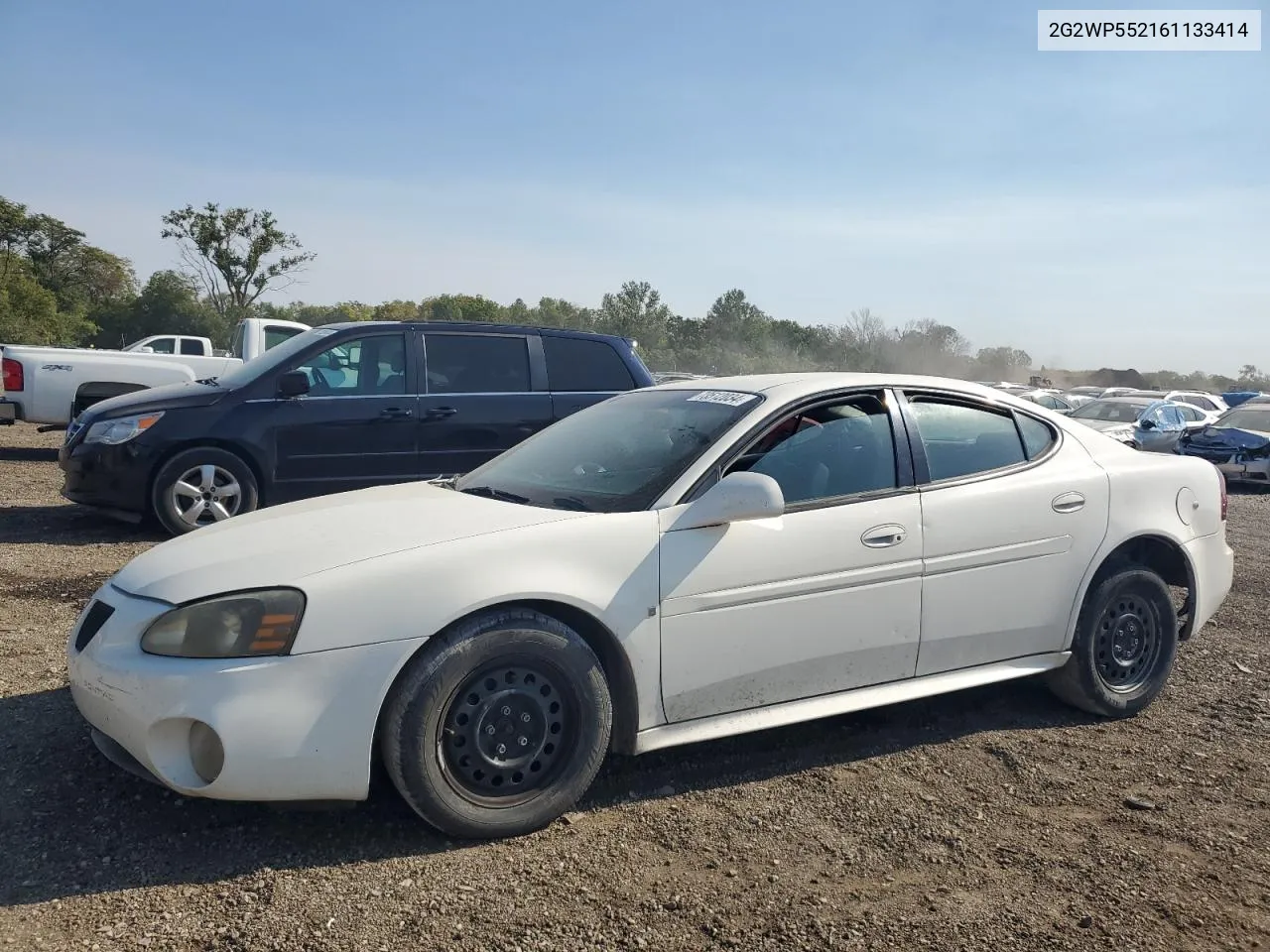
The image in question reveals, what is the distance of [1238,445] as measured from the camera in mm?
15734

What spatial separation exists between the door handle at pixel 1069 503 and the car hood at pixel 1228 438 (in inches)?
532

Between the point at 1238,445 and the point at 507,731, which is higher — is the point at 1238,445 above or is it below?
above

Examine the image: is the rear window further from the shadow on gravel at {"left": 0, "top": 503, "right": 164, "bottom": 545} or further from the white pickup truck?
the white pickup truck

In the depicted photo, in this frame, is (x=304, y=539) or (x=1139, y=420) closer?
(x=304, y=539)

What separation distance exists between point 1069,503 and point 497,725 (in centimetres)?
255

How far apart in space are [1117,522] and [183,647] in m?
3.63

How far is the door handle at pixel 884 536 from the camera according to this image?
12.4ft

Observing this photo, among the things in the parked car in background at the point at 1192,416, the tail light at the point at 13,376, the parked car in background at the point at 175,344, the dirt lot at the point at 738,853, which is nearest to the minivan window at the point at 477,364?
the dirt lot at the point at 738,853

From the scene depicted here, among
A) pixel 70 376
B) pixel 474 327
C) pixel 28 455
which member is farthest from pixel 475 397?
pixel 28 455

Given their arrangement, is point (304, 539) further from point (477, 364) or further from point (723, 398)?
point (477, 364)

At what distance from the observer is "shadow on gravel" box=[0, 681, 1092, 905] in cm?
293

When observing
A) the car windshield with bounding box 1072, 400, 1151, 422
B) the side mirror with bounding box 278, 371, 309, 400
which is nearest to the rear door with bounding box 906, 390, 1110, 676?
the side mirror with bounding box 278, 371, 309, 400

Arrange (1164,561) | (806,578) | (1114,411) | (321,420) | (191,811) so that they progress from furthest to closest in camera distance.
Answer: (1114,411)
(321,420)
(1164,561)
(806,578)
(191,811)

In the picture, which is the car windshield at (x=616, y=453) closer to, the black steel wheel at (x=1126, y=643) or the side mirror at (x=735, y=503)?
the side mirror at (x=735, y=503)
